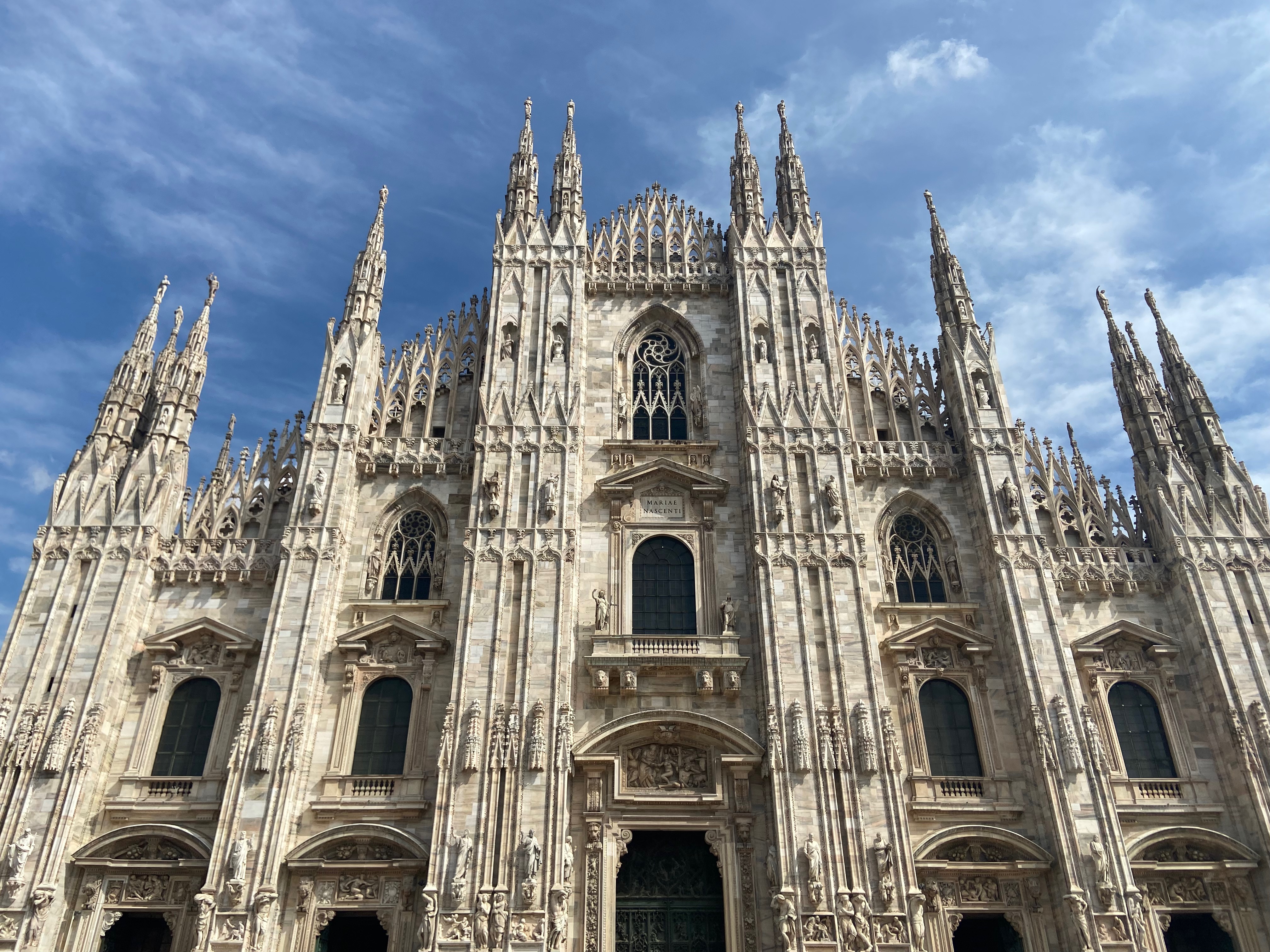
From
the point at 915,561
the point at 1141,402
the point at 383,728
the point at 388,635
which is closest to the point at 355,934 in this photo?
the point at 383,728

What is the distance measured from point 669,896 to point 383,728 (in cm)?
784

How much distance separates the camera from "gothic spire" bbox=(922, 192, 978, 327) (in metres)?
27.8

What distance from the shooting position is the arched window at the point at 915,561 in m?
24.2

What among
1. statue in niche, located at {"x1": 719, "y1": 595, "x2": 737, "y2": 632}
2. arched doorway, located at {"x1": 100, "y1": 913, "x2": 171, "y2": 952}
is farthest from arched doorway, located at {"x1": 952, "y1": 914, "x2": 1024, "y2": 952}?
arched doorway, located at {"x1": 100, "y1": 913, "x2": 171, "y2": 952}

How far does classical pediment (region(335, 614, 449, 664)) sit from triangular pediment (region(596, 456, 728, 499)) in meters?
6.00

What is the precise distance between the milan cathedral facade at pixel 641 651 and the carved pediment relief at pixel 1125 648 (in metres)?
0.12

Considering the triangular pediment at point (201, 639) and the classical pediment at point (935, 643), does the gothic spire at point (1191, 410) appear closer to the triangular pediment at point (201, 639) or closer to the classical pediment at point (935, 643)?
the classical pediment at point (935, 643)

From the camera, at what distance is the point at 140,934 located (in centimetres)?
2003

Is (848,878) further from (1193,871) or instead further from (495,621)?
(495,621)

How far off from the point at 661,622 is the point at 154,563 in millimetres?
13398

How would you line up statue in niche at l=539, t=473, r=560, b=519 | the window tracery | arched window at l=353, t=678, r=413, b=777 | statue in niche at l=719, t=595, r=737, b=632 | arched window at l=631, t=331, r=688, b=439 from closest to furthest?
arched window at l=353, t=678, r=413, b=777
statue in niche at l=719, t=595, r=737, b=632
statue in niche at l=539, t=473, r=560, b=519
the window tracery
arched window at l=631, t=331, r=688, b=439

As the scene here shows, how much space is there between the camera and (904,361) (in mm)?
27750

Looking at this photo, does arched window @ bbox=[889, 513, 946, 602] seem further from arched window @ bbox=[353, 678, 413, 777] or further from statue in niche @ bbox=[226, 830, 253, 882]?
statue in niche @ bbox=[226, 830, 253, 882]

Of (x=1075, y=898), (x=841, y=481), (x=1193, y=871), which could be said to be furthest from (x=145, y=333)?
(x=1193, y=871)
